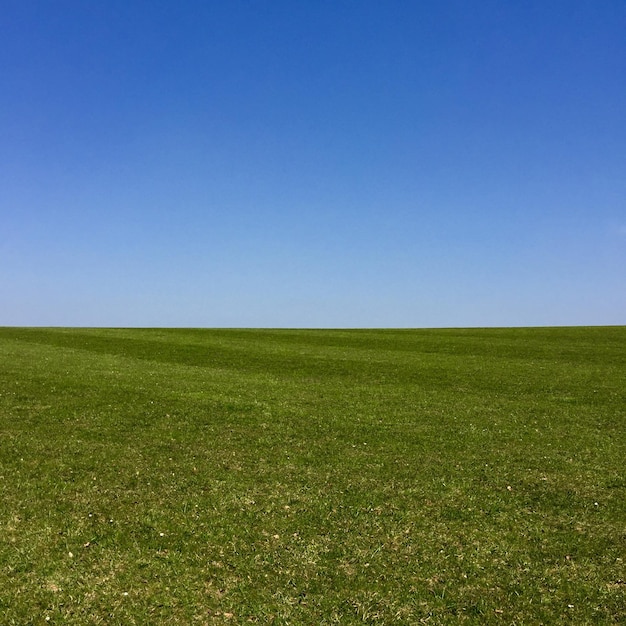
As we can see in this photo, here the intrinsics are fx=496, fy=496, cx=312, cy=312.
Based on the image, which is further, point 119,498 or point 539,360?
point 539,360

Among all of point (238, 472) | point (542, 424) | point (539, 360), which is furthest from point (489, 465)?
point (539, 360)

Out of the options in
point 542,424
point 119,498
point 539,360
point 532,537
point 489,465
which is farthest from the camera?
point 539,360

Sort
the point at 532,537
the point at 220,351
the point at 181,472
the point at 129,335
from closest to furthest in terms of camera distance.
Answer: the point at 532,537, the point at 181,472, the point at 220,351, the point at 129,335

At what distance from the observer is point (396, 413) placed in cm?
1981

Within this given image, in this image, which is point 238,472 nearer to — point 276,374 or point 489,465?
point 489,465

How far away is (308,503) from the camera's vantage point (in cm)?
1133

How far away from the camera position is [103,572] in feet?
27.9

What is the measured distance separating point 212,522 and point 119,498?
2617 millimetres

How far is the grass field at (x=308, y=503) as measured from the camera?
795cm

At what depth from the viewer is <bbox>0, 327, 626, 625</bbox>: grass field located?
26.1 feet

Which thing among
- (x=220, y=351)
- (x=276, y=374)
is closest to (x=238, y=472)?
(x=276, y=374)

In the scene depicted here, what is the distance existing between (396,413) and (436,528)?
31.4 feet

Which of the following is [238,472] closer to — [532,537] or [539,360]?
[532,537]

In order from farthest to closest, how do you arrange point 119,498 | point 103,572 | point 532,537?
point 119,498, point 532,537, point 103,572
